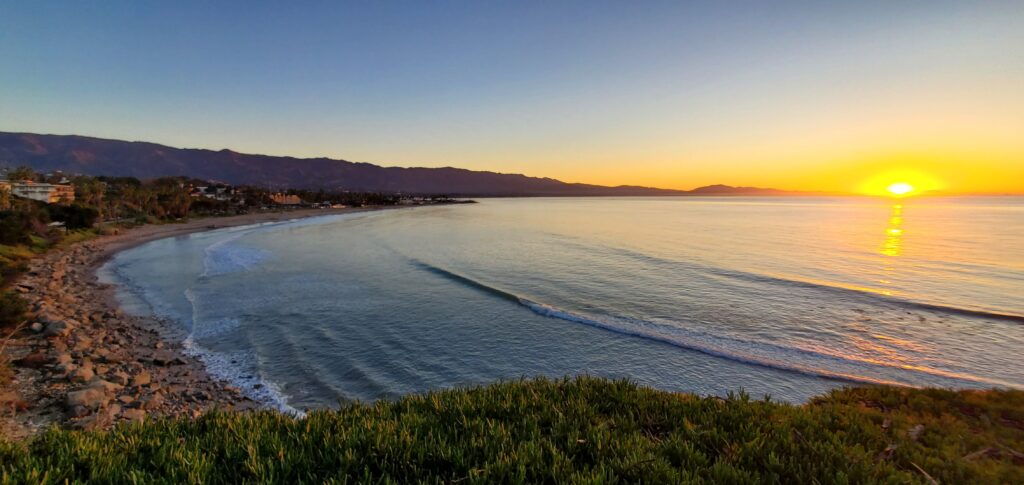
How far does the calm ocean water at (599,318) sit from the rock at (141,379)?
5.72 feet

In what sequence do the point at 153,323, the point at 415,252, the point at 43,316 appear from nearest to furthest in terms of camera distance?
the point at 43,316, the point at 153,323, the point at 415,252

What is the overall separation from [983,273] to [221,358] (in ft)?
127

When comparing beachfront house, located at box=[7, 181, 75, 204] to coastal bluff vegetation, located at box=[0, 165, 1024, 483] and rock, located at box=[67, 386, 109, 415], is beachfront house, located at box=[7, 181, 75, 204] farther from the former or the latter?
coastal bluff vegetation, located at box=[0, 165, 1024, 483]

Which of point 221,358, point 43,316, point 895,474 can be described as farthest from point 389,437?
point 43,316

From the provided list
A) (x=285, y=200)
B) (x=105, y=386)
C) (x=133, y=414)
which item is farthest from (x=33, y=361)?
(x=285, y=200)

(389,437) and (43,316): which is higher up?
(389,437)

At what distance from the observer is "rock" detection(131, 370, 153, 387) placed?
11.1 metres

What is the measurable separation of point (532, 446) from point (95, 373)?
13616 millimetres

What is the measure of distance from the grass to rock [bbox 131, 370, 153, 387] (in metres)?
8.41

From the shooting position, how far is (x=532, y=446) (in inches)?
163

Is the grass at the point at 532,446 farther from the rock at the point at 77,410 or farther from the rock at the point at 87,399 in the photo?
the rock at the point at 87,399

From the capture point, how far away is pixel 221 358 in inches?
535

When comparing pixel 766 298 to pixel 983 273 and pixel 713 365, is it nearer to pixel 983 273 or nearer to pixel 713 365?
pixel 713 365

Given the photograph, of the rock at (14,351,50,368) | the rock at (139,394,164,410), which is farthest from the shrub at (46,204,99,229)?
the rock at (139,394,164,410)
